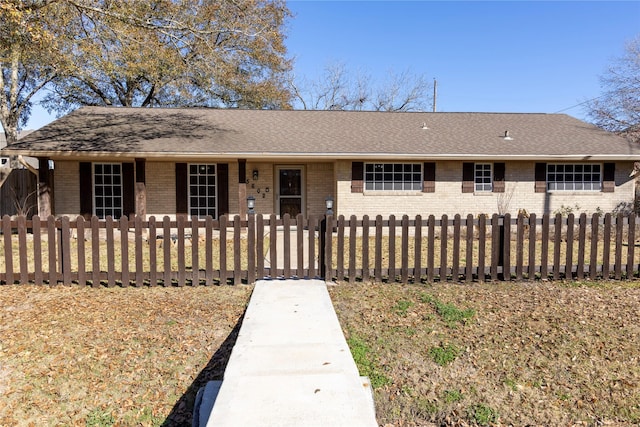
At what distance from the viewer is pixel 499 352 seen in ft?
13.1

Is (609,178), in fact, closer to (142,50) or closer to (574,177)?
(574,177)

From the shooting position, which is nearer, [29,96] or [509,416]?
[509,416]

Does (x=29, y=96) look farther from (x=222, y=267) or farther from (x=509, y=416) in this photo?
(x=509, y=416)

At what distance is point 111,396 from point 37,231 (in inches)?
156

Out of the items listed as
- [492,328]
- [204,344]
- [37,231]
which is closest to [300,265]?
[204,344]

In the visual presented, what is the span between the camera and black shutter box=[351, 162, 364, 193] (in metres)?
13.2

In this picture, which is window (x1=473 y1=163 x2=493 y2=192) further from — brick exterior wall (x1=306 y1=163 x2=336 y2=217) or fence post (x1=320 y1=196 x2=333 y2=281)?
fence post (x1=320 y1=196 x2=333 y2=281)

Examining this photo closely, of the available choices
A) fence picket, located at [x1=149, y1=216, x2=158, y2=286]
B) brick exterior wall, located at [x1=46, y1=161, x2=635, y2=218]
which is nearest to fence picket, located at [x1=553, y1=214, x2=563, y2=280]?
fence picket, located at [x1=149, y1=216, x2=158, y2=286]

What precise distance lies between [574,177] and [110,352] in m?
14.5

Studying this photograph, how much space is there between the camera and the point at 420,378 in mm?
3537

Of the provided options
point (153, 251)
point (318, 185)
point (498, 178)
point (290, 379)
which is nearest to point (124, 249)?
point (153, 251)

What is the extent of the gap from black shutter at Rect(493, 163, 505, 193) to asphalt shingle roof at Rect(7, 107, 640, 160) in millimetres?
588

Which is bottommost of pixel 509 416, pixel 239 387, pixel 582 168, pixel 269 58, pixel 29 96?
pixel 509 416

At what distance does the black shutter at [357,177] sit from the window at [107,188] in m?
7.39
